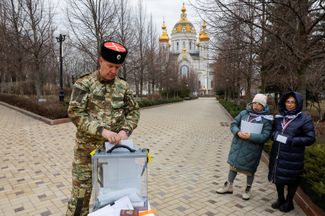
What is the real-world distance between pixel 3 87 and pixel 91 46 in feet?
63.5

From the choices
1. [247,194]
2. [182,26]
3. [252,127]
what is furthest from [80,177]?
[182,26]

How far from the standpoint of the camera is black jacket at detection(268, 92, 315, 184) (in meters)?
3.28

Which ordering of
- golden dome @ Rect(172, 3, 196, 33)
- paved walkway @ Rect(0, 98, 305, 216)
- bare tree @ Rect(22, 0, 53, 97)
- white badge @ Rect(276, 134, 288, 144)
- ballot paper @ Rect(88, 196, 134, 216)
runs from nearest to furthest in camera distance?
ballot paper @ Rect(88, 196, 134, 216) → white badge @ Rect(276, 134, 288, 144) → paved walkway @ Rect(0, 98, 305, 216) → bare tree @ Rect(22, 0, 53, 97) → golden dome @ Rect(172, 3, 196, 33)

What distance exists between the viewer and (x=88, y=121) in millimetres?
2035

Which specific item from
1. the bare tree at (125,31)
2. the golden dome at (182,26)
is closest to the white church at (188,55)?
the golden dome at (182,26)

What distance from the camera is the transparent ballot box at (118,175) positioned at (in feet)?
5.60

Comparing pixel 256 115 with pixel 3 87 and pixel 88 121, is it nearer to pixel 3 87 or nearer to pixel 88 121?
pixel 88 121

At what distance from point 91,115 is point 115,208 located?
87cm

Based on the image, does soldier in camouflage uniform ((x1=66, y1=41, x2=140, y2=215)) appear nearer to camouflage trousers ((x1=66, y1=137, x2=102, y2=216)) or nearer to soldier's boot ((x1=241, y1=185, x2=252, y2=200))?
camouflage trousers ((x1=66, y1=137, x2=102, y2=216))

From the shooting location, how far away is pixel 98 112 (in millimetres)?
2164

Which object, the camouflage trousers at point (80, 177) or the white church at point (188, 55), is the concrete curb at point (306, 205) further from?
the white church at point (188, 55)

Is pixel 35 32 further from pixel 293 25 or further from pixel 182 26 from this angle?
pixel 182 26

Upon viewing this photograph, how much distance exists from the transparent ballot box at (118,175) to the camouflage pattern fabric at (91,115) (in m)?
0.30

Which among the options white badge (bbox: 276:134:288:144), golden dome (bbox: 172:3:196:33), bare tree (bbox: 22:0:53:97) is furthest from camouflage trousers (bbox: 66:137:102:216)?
golden dome (bbox: 172:3:196:33)
